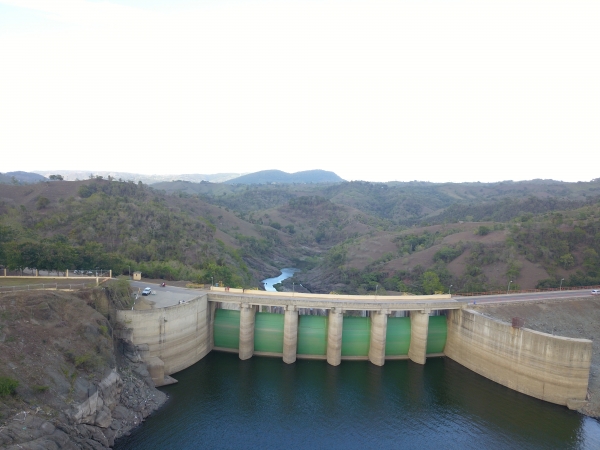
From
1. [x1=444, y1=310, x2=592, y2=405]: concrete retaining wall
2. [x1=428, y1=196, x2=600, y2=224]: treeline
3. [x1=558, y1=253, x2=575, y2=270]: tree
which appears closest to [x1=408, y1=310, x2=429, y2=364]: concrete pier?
[x1=444, y1=310, x2=592, y2=405]: concrete retaining wall

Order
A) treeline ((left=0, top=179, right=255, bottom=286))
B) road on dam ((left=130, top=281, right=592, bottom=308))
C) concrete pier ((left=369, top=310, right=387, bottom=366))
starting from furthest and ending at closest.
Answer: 1. concrete pier ((left=369, top=310, right=387, bottom=366))
2. treeline ((left=0, top=179, right=255, bottom=286))
3. road on dam ((left=130, top=281, right=592, bottom=308))

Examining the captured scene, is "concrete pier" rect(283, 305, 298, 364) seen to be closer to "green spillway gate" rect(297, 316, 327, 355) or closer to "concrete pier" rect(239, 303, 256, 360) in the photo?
"green spillway gate" rect(297, 316, 327, 355)

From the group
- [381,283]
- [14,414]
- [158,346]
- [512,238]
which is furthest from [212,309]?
[512,238]

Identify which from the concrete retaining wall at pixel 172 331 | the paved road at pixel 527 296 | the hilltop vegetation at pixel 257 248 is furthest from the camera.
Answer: the hilltop vegetation at pixel 257 248

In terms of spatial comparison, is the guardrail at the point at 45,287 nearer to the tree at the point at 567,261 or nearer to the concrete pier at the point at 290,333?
the concrete pier at the point at 290,333

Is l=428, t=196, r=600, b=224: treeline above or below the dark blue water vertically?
above

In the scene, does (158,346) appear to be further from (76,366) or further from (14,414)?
(14,414)

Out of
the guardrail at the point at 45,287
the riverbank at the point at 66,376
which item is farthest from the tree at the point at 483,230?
the guardrail at the point at 45,287
